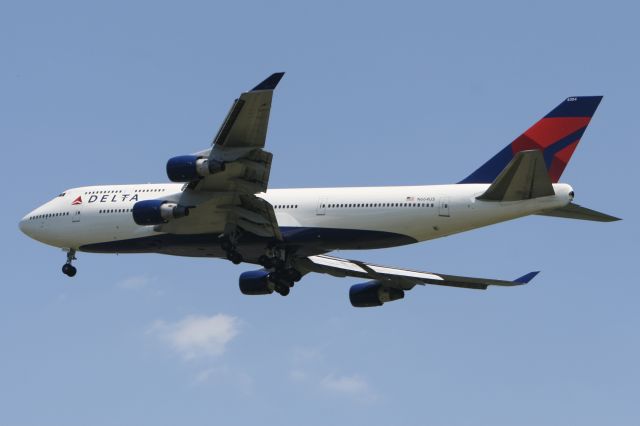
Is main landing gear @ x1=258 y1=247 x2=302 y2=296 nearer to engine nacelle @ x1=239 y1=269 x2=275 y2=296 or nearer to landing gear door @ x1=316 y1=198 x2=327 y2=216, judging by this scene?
engine nacelle @ x1=239 y1=269 x2=275 y2=296

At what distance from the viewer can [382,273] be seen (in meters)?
49.1

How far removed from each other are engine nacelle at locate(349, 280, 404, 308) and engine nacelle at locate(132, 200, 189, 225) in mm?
10189

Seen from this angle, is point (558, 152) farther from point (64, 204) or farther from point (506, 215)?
point (64, 204)

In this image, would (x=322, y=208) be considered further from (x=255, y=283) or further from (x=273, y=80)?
(x=273, y=80)

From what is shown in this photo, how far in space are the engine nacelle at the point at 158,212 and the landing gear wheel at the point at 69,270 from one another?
692cm

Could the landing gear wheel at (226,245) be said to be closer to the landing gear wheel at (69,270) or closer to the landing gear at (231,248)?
the landing gear at (231,248)

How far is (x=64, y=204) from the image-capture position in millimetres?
48375

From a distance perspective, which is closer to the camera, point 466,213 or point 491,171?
point 466,213

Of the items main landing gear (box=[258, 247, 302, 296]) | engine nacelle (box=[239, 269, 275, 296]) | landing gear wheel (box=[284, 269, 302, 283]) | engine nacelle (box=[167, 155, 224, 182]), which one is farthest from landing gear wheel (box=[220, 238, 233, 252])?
engine nacelle (box=[167, 155, 224, 182])

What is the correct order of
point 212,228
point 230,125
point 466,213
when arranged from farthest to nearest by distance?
1. point 212,228
2. point 466,213
3. point 230,125

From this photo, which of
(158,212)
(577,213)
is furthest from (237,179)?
(577,213)

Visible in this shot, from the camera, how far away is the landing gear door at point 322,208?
4397 centimetres

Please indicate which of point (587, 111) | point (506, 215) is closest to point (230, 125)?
point (506, 215)

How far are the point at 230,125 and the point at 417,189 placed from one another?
7847 mm
